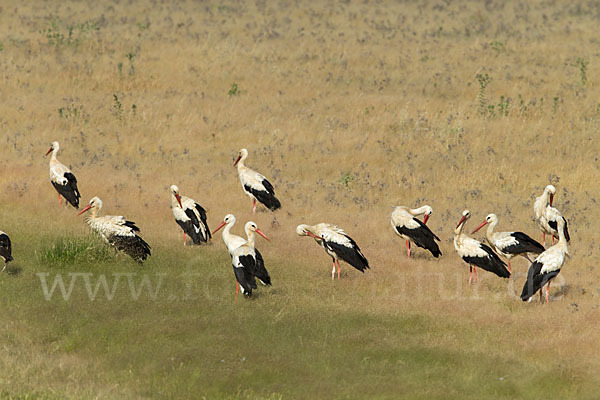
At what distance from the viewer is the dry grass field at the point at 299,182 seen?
10969 mm

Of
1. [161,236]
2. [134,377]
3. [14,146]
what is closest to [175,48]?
[14,146]

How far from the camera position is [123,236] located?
14680 mm

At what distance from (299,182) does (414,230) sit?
20.8 feet

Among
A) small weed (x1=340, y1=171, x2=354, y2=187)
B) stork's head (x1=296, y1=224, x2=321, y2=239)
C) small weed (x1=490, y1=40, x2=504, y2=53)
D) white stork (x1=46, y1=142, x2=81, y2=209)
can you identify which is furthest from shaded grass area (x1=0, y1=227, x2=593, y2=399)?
small weed (x1=490, y1=40, x2=504, y2=53)

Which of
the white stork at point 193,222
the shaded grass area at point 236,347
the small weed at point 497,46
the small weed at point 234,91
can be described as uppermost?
the small weed at point 497,46

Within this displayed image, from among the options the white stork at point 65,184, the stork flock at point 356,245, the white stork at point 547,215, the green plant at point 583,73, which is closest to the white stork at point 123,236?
the stork flock at point 356,245

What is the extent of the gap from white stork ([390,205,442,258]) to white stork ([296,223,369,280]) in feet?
4.77

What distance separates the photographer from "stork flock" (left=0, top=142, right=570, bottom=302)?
1308cm

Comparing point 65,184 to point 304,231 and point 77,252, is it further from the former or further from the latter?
point 304,231

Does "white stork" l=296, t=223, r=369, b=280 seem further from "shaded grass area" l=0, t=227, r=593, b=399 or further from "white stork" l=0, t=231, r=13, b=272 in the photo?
"white stork" l=0, t=231, r=13, b=272

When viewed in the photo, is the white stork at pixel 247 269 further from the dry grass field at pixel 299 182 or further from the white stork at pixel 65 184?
the white stork at pixel 65 184

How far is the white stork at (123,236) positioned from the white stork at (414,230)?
189 inches

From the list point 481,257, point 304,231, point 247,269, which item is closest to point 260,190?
point 304,231

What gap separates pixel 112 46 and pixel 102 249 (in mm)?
20462
